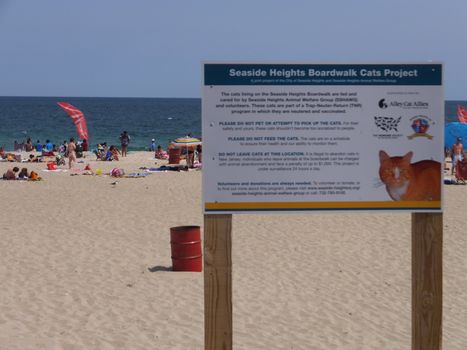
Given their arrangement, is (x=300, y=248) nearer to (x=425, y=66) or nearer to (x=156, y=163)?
(x=425, y=66)

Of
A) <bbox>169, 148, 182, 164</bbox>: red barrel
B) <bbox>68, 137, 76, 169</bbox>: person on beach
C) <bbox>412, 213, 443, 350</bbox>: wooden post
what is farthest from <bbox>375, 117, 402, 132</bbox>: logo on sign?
<bbox>169, 148, 182, 164</bbox>: red barrel

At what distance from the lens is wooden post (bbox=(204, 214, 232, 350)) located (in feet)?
13.0

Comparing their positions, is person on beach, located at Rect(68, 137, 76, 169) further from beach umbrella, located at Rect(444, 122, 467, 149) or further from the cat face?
the cat face

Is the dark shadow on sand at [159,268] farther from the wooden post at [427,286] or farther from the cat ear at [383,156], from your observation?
the cat ear at [383,156]

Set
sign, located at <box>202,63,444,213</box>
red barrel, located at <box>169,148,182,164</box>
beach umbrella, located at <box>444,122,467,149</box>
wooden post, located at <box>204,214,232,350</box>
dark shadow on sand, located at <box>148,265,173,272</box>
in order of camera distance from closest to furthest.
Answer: sign, located at <box>202,63,444,213</box>
wooden post, located at <box>204,214,232,350</box>
dark shadow on sand, located at <box>148,265,173,272</box>
beach umbrella, located at <box>444,122,467,149</box>
red barrel, located at <box>169,148,182,164</box>

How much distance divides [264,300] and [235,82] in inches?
180

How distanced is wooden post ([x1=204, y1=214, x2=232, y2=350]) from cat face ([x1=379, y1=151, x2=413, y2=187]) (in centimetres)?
90

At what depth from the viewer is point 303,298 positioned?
805 centimetres

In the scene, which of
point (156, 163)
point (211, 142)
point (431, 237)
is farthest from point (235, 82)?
point (156, 163)

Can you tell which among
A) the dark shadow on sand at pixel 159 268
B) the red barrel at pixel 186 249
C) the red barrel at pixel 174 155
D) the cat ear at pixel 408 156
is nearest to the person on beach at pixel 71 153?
the red barrel at pixel 174 155

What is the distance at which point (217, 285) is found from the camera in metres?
3.97

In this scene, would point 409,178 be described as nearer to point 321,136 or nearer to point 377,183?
point 377,183

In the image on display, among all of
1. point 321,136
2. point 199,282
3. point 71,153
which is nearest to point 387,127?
point 321,136

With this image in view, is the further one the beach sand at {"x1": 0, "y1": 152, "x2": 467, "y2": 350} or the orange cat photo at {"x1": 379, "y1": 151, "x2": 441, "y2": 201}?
the beach sand at {"x1": 0, "y1": 152, "x2": 467, "y2": 350}
